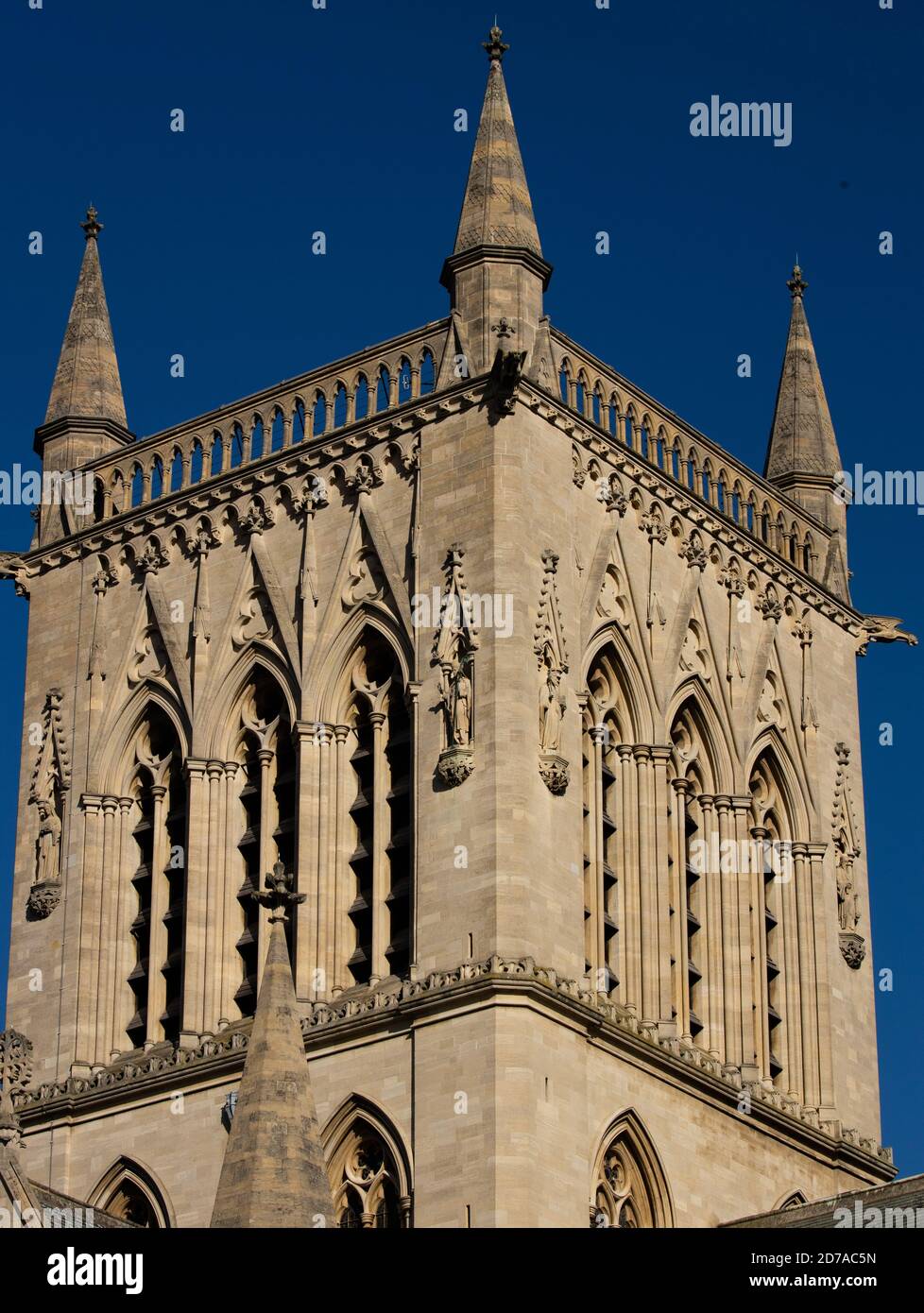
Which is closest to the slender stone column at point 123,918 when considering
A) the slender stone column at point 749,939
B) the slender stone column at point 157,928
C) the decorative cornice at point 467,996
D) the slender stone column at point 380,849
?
the slender stone column at point 157,928

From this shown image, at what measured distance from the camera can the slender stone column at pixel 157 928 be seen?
54031 millimetres

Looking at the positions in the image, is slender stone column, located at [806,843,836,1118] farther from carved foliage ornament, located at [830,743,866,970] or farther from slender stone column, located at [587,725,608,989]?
slender stone column, located at [587,725,608,989]

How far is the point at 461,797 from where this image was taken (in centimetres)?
5100

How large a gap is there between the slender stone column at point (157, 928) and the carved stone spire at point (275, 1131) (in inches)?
256

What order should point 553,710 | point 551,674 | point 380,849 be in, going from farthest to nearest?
point 380,849 < point 551,674 < point 553,710

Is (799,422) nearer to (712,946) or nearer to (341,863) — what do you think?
(712,946)

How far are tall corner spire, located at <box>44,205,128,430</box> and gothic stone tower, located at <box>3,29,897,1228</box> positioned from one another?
13 centimetres

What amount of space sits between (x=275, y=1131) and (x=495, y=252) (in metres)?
13.4

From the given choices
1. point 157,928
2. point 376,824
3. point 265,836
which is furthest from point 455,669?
point 157,928

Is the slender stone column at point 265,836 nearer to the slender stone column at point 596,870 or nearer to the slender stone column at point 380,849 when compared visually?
the slender stone column at point 380,849

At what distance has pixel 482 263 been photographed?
177ft

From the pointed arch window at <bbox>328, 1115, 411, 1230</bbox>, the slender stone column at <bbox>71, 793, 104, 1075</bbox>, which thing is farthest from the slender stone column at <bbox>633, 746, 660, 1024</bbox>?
the slender stone column at <bbox>71, 793, 104, 1075</bbox>
